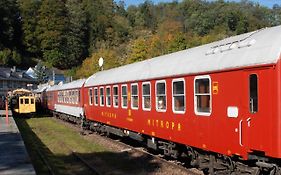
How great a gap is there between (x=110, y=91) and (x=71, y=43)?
12903 cm

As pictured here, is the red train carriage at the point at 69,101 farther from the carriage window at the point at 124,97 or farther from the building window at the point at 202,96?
the building window at the point at 202,96

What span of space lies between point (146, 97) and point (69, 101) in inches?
735

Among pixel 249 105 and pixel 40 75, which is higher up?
pixel 40 75

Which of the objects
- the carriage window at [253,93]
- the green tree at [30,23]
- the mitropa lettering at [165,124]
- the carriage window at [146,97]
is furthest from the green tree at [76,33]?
the carriage window at [253,93]

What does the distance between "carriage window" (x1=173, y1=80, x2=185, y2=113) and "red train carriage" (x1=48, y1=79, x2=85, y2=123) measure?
49.7ft

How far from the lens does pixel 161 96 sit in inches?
534

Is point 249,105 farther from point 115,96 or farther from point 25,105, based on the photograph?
point 25,105

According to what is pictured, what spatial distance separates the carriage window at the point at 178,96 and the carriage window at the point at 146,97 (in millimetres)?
2222

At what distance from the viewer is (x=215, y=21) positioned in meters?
116

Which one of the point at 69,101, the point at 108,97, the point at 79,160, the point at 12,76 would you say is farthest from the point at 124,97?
the point at 12,76

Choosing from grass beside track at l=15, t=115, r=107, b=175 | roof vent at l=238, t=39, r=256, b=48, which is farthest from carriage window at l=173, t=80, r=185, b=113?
grass beside track at l=15, t=115, r=107, b=175

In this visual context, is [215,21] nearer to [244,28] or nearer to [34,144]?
[244,28]

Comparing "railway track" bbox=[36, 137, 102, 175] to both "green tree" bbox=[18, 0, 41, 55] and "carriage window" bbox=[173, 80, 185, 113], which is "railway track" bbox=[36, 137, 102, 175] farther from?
"green tree" bbox=[18, 0, 41, 55]

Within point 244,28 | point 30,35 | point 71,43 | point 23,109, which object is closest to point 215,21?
point 244,28
